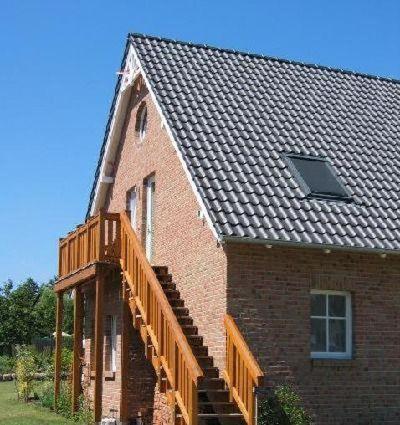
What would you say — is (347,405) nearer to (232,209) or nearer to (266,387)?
(266,387)

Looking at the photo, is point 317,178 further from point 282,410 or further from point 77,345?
point 77,345

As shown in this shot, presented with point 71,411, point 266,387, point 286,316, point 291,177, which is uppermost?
point 291,177

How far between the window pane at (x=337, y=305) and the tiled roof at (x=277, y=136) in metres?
1.27

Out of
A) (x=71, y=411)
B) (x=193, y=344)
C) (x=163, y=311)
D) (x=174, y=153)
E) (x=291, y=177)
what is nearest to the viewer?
(x=163, y=311)

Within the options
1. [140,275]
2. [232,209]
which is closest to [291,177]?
[232,209]

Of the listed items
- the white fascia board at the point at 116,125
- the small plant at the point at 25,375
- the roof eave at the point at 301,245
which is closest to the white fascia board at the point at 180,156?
the roof eave at the point at 301,245

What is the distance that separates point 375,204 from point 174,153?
439 centimetres

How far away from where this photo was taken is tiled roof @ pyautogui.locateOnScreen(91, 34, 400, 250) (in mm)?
15398

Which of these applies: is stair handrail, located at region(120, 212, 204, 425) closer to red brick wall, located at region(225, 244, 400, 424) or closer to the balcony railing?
the balcony railing

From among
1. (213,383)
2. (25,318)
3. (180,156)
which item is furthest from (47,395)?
(25,318)

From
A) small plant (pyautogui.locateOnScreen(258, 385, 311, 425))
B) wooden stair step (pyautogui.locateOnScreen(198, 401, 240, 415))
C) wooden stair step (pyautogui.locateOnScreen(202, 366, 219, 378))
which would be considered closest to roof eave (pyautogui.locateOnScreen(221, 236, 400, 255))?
wooden stair step (pyautogui.locateOnScreen(202, 366, 219, 378))

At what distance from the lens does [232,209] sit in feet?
49.3

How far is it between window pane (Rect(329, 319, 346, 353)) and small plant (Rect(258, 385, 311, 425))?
1.50 m

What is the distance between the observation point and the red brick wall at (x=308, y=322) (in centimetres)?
1483
